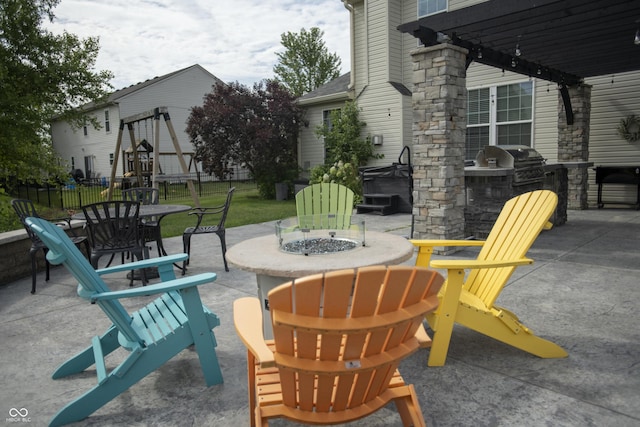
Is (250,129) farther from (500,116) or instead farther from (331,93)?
(500,116)

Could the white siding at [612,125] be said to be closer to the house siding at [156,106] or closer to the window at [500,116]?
the window at [500,116]

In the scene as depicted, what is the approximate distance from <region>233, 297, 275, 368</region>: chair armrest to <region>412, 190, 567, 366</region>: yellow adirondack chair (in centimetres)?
103

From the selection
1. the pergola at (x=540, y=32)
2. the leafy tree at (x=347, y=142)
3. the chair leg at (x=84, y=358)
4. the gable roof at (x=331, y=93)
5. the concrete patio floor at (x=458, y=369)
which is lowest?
the concrete patio floor at (x=458, y=369)

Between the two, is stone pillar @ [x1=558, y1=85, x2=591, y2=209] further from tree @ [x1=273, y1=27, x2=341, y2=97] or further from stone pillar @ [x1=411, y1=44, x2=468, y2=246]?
tree @ [x1=273, y1=27, x2=341, y2=97]

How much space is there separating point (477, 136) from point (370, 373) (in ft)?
33.8

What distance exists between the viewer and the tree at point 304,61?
29.7 meters

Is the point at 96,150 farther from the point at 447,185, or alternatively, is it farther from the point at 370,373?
the point at 370,373

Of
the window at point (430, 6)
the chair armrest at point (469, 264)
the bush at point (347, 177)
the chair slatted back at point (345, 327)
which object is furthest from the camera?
the bush at point (347, 177)

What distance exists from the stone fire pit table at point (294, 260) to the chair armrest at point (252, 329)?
0.94ft

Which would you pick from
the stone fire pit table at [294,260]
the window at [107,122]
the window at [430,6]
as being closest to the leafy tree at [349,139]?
the window at [430,6]

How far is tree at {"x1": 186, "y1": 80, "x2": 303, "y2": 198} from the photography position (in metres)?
13.9

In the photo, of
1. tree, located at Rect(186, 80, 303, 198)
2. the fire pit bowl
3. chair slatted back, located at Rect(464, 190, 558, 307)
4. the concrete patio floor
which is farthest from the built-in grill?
tree, located at Rect(186, 80, 303, 198)

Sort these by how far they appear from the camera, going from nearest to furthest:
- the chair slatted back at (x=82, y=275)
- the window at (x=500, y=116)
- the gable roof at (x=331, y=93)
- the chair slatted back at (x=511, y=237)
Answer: the chair slatted back at (x=82, y=275), the chair slatted back at (x=511, y=237), the window at (x=500, y=116), the gable roof at (x=331, y=93)

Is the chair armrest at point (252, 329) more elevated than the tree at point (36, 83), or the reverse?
the tree at point (36, 83)
